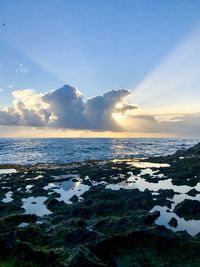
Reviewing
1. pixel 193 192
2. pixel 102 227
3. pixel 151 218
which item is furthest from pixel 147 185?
pixel 102 227

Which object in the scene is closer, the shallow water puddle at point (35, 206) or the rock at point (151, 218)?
the rock at point (151, 218)

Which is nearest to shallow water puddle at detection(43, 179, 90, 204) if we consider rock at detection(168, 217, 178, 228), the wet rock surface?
the wet rock surface

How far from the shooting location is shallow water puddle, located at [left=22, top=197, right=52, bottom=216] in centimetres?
2994

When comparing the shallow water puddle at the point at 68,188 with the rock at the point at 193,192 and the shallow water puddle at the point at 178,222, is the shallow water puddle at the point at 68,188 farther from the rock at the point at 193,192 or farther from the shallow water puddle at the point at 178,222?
the rock at the point at 193,192

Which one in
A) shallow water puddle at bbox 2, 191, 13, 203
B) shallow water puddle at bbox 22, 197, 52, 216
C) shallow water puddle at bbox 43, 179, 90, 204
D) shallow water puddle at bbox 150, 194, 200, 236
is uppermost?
shallow water puddle at bbox 150, 194, 200, 236

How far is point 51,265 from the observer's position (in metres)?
16.8

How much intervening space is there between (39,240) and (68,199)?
14415 millimetres

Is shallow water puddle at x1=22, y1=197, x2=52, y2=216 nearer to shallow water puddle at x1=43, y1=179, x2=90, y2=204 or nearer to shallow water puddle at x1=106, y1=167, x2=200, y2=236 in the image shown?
shallow water puddle at x1=43, y1=179, x2=90, y2=204

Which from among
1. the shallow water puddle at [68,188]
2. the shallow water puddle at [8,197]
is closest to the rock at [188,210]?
the shallow water puddle at [68,188]

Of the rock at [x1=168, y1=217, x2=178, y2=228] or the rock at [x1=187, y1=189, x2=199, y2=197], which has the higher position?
the rock at [x1=187, y1=189, x2=199, y2=197]

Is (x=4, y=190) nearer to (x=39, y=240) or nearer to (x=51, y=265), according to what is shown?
(x=39, y=240)

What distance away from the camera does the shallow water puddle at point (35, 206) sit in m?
29.9

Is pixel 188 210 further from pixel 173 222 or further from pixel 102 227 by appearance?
pixel 102 227

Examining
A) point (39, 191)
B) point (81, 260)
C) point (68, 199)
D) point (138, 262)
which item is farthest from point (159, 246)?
point (39, 191)
